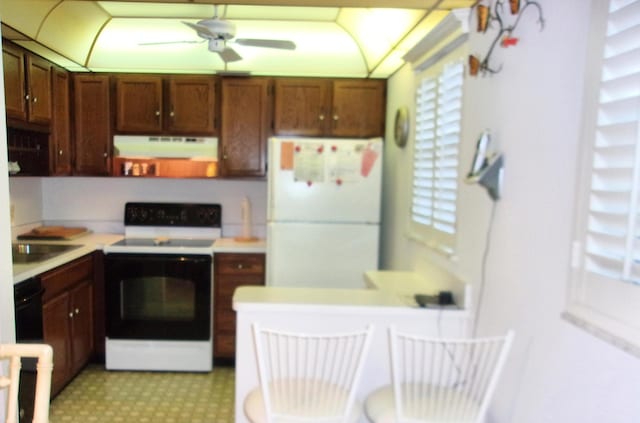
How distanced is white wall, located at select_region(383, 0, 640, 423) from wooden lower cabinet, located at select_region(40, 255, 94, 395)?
7.82ft

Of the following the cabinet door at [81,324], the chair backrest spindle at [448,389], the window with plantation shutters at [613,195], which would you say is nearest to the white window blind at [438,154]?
the chair backrest spindle at [448,389]

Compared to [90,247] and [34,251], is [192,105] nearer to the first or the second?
[90,247]

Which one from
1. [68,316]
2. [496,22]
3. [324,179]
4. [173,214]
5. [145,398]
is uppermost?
[496,22]

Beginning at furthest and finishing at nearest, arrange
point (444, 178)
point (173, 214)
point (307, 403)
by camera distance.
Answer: point (173, 214)
point (444, 178)
point (307, 403)

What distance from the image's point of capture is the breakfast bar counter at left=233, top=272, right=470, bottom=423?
2109 millimetres

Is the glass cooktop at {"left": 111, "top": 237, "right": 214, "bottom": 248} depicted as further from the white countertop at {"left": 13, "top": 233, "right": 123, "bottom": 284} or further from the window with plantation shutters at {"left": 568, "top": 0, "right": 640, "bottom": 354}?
the window with plantation shutters at {"left": 568, "top": 0, "right": 640, "bottom": 354}

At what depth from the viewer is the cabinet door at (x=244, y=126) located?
367cm

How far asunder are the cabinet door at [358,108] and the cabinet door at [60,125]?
2.05 meters

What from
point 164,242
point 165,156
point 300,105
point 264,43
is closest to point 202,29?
point 264,43

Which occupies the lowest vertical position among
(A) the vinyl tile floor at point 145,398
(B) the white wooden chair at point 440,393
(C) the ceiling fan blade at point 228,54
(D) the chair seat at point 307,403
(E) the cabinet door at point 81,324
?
(A) the vinyl tile floor at point 145,398

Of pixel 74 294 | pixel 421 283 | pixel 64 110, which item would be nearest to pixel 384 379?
pixel 421 283

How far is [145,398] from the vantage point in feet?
9.84

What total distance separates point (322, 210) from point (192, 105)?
140 centimetres

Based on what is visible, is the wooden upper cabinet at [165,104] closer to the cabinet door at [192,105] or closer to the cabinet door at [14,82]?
the cabinet door at [192,105]
